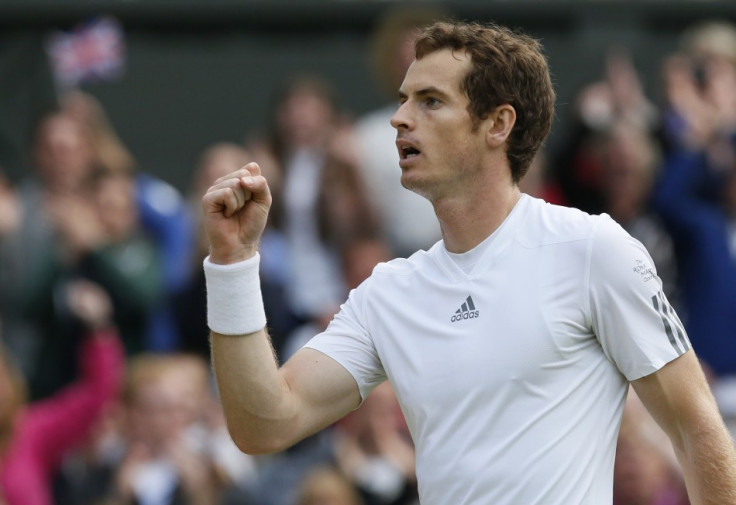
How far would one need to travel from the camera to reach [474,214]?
3.55 meters

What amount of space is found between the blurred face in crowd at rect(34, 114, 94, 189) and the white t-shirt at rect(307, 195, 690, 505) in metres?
4.32

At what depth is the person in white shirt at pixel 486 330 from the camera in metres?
3.30

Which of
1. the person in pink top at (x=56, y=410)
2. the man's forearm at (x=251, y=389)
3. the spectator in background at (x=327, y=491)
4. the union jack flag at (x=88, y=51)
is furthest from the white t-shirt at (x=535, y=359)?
the union jack flag at (x=88, y=51)

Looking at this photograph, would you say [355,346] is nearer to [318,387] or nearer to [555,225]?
[318,387]

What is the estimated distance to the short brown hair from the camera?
3.53 m

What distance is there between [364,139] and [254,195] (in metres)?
4.20

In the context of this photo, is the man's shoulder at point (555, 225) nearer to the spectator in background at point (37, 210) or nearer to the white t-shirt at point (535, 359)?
the white t-shirt at point (535, 359)

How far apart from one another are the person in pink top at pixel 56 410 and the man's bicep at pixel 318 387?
10.7 feet

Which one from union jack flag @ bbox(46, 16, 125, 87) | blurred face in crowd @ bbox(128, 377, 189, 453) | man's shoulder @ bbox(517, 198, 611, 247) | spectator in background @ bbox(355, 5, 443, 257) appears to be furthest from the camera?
union jack flag @ bbox(46, 16, 125, 87)

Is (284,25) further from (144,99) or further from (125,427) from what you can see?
(125,427)

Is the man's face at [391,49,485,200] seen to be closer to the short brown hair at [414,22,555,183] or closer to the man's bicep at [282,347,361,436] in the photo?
the short brown hair at [414,22,555,183]

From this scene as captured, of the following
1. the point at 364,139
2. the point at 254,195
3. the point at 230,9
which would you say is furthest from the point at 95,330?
the point at 254,195

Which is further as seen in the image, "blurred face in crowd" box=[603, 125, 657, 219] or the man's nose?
"blurred face in crowd" box=[603, 125, 657, 219]

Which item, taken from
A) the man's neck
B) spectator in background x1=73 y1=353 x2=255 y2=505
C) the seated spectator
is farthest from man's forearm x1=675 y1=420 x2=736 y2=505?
spectator in background x1=73 y1=353 x2=255 y2=505
